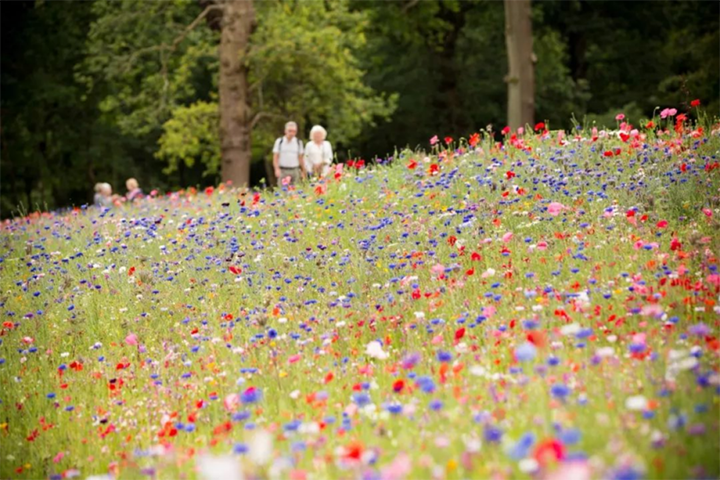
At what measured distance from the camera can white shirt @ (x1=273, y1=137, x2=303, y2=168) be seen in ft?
44.4

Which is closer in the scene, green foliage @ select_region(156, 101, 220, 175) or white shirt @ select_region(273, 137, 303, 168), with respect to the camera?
white shirt @ select_region(273, 137, 303, 168)

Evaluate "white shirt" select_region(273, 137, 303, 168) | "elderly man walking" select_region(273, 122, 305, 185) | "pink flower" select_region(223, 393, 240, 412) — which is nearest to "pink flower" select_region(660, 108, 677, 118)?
"pink flower" select_region(223, 393, 240, 412)

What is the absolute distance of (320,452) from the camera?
11.8 feet

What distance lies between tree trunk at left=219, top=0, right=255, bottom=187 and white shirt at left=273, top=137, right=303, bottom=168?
4.28 metres

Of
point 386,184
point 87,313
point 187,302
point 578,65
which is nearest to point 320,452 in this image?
point 187,302

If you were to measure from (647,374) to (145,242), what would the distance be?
22.2ft

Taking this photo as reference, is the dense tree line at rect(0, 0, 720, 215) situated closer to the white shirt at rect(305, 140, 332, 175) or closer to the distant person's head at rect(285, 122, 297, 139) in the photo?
the distant person's head at rect(285, 122, 297, 139)

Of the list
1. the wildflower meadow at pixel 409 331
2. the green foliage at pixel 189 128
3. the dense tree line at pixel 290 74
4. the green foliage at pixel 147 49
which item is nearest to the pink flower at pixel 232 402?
the wildflower meadow at pixel 409 331

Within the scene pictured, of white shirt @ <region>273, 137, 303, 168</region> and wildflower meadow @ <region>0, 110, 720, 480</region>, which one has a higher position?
white shirt @ <region>273, 137, 303, 168</region>

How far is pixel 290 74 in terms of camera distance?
21.5m

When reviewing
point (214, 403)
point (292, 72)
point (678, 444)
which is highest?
point (292, 72)

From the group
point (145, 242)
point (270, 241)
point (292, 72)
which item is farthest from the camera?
point (292, 72)

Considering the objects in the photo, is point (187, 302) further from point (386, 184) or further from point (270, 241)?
point (386, 184)

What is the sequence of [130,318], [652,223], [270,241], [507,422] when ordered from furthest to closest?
[270,241]
[130,318]
[652,223]
[507,422]
